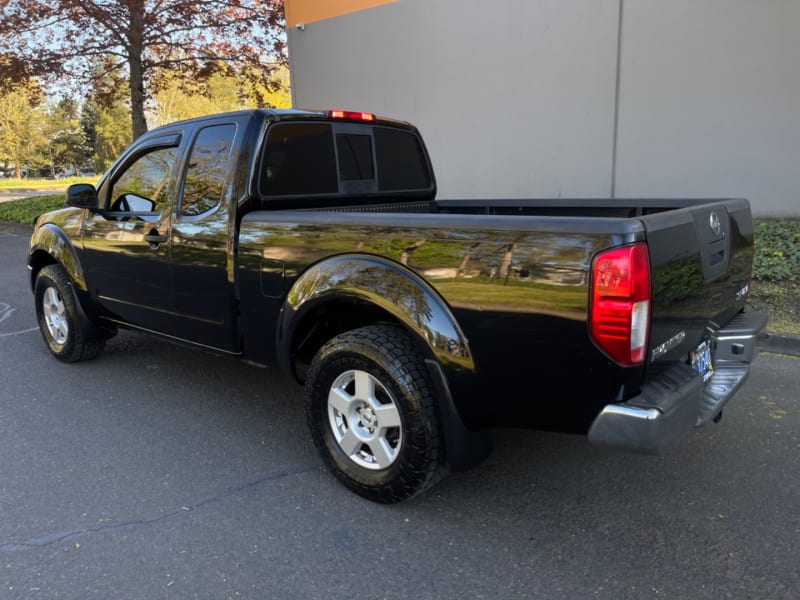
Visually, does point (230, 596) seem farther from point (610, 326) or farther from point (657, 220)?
point (657, 220)

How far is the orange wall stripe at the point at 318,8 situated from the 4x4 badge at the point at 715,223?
10262mm

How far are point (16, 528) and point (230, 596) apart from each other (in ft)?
3.85

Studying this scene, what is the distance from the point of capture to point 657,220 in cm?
234

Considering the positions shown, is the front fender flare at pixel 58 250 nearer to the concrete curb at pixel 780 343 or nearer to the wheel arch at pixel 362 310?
the wheel arch at pixel 362 310

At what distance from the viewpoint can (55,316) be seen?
5105 mm

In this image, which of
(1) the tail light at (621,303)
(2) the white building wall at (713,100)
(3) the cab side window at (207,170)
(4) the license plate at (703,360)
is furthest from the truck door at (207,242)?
(2) the white building wall at (713,100)

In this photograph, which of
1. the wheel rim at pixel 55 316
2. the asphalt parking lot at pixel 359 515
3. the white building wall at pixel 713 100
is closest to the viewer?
the asphalt parking lot at pixel 359 515

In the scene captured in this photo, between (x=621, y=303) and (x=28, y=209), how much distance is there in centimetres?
2002

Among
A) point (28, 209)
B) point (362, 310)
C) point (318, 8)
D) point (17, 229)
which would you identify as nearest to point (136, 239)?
point (362, 310)

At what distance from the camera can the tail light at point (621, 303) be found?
2188mm

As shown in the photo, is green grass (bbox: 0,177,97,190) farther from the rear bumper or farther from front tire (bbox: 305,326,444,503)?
the rear bumper

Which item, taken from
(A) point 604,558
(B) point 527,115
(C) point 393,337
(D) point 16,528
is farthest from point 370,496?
(B) point 527,115

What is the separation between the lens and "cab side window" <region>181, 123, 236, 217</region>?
11.8 feet

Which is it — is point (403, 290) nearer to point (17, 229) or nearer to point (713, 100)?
point (713, 100)
